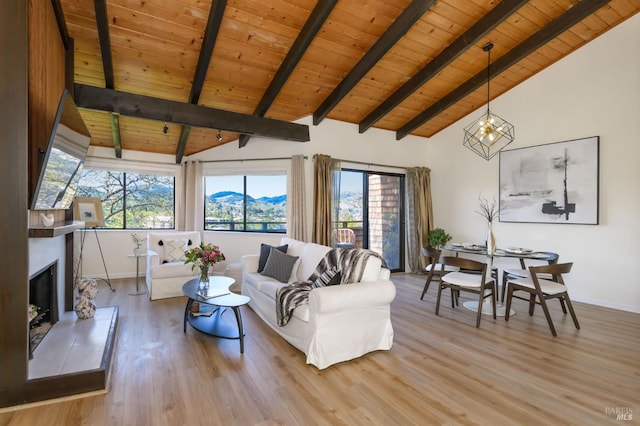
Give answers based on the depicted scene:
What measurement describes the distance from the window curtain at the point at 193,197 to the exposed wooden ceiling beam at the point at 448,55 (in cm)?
330

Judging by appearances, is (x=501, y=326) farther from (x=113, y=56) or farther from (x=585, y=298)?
(x=113, y=56)

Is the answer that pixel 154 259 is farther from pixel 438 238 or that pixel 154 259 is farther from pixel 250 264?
pixel 438 238

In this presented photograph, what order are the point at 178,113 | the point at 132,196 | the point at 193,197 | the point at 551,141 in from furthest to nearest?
the point at 132,196 < the point at 193,197 < the point at 551,141 < the point at 178,113

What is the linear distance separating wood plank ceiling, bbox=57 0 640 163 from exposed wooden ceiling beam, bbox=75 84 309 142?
1cm

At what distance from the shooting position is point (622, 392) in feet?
7.20

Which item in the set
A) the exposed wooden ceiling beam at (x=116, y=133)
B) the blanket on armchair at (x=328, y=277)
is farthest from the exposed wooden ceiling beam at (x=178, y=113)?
the blanket on armchair at (x=328, y=277)

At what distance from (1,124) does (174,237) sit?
3.18 meters

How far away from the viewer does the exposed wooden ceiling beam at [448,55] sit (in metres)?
3.45

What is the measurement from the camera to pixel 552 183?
4715 millimetres

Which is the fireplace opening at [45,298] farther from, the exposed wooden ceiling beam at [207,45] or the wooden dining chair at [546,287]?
the wooden dining chair at [546,287]

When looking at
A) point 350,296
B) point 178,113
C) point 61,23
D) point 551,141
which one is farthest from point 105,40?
point 551,141

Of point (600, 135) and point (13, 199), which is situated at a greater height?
point (600, 135)

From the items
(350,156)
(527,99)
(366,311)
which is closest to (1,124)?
(366,311)

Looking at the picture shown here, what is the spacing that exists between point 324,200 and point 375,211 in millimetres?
1360
